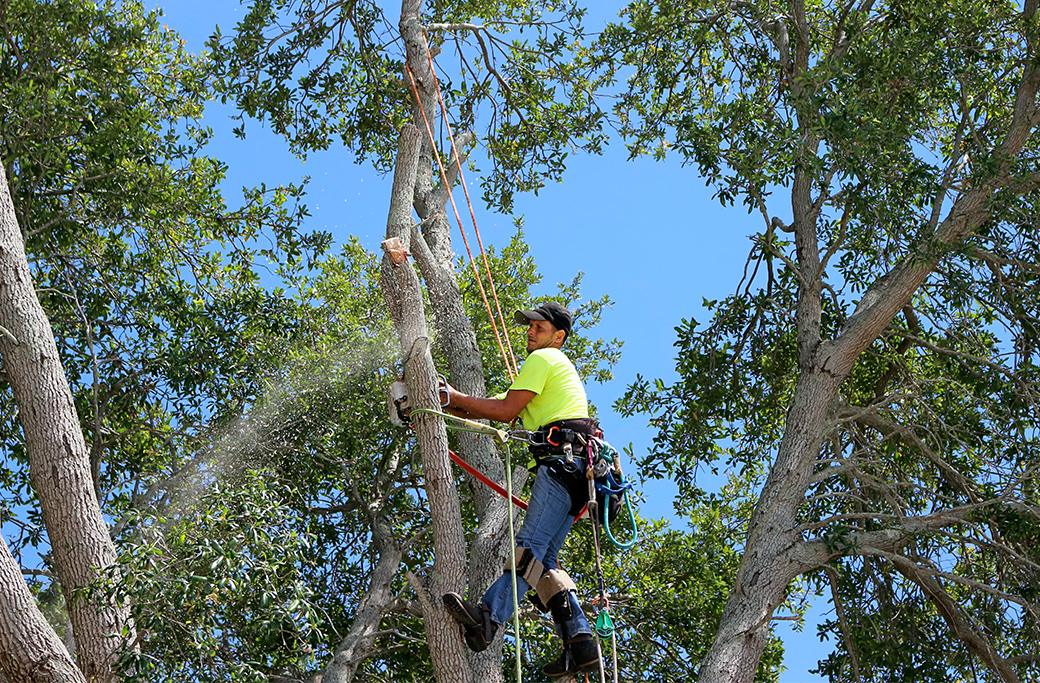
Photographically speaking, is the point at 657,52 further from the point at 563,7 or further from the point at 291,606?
the point at 291,606

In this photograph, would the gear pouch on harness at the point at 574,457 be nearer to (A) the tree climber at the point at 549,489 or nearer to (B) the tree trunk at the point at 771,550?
(A) the tree climber at the point at 549,489

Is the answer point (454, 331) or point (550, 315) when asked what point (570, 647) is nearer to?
point (550, 315)

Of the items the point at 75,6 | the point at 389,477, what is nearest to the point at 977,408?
the point at 389,477

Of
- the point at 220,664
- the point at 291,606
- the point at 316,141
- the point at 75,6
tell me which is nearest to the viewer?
the point at 291,606

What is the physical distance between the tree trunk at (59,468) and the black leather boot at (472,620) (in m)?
1.76

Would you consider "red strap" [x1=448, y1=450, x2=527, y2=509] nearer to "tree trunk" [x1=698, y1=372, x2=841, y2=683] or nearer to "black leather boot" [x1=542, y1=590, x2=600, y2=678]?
"black leather boot" [x1=542, y1=590, x2=600, y2=678]

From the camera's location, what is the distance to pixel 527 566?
5.31 meters

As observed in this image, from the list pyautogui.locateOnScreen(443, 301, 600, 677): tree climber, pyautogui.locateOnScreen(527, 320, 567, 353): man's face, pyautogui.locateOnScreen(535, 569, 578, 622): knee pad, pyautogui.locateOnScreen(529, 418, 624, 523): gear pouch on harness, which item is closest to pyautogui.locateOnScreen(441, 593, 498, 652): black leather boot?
pyautogui.locateOnScreen(443, 301, 600, 677): tree climber

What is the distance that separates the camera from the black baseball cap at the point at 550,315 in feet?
18.9

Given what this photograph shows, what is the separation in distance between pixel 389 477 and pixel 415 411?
16.9 feet

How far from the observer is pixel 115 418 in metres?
9.11

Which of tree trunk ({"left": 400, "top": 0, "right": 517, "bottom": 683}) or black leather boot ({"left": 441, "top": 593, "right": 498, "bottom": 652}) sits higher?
tree trunk ({"left": 400, "top": 0, "right": 517, "bottom": 683})

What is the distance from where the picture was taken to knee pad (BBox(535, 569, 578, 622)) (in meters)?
5.37

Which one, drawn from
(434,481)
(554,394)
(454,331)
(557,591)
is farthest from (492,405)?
(454,331)
